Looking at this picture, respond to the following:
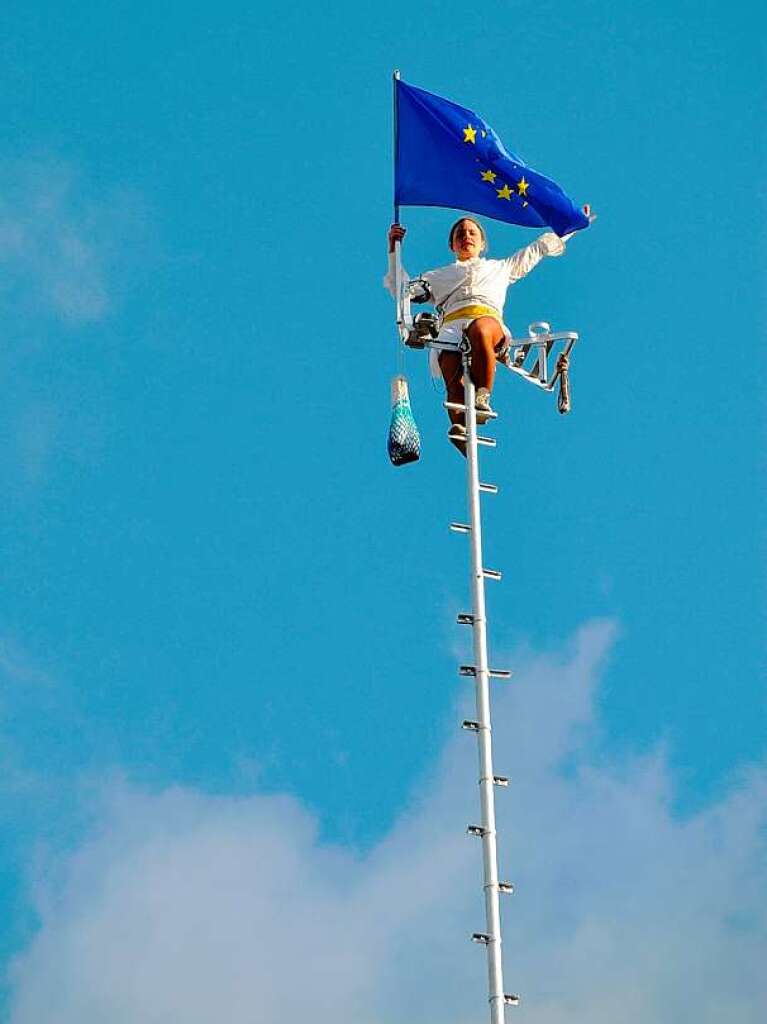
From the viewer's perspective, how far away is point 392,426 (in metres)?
25.8

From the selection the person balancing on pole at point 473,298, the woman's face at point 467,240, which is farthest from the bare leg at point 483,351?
the woman's face at point 467,240

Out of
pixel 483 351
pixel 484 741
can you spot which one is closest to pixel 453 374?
pixel 483 351

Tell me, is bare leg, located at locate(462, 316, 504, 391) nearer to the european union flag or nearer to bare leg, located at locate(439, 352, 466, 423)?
bare leg, located at locate(439, 352, 466, 423)

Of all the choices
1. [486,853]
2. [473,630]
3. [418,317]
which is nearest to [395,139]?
[418,317]

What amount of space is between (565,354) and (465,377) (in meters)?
1.63

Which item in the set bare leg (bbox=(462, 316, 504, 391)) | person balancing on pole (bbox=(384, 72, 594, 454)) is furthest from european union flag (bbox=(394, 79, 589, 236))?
bare leg (bbox=(462, 316, 504, 391))

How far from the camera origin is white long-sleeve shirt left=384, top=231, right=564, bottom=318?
26859mm

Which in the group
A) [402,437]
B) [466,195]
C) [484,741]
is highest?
[466,195]

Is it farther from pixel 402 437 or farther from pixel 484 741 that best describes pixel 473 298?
pixel 484 741

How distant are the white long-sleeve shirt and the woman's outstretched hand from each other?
0.15 metres

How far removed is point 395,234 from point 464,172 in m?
1.93

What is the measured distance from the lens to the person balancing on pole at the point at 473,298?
25938 millimetres

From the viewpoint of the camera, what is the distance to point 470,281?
26953 millimetres

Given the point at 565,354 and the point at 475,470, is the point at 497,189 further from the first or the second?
the point at 475,470
